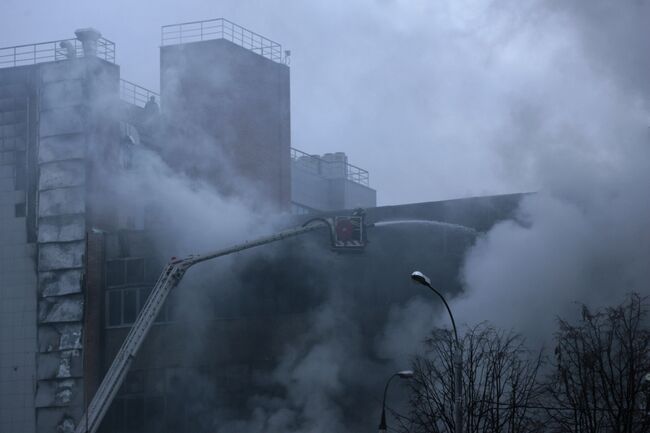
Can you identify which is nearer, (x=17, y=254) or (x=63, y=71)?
(x=63, y=71)

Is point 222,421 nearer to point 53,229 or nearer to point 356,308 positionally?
point 356,308

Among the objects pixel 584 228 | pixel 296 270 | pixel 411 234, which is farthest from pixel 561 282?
pixel 296 270

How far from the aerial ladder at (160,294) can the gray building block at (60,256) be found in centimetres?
641

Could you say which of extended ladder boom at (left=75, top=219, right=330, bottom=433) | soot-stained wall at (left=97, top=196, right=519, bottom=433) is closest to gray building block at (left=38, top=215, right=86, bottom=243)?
soot-stained wall at (left=97, top=196, right=519, bottom=433)

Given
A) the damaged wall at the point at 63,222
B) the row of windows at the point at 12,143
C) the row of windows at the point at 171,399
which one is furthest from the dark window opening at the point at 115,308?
the row of windows at the point at 12,143

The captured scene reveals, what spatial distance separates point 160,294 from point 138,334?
1399 mm

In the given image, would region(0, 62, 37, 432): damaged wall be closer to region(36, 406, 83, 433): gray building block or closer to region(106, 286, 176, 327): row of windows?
A: region(36, 406, 83, 433): gray building block

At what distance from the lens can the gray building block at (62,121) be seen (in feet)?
130

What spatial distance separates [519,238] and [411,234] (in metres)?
4.16

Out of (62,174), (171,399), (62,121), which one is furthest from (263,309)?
(62,121)

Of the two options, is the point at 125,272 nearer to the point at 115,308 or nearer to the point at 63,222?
the point at 115,308

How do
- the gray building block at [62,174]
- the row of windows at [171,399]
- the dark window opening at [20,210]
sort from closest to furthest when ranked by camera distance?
1. the row of windows at [171,399]
2. the gray building block at [62,174]
3. the dark window opening at [20,210]

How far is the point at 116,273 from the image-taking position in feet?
131

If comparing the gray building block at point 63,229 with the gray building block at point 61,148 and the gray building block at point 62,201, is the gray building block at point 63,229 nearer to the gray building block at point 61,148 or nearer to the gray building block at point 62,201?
the gray building block at point 62,201
